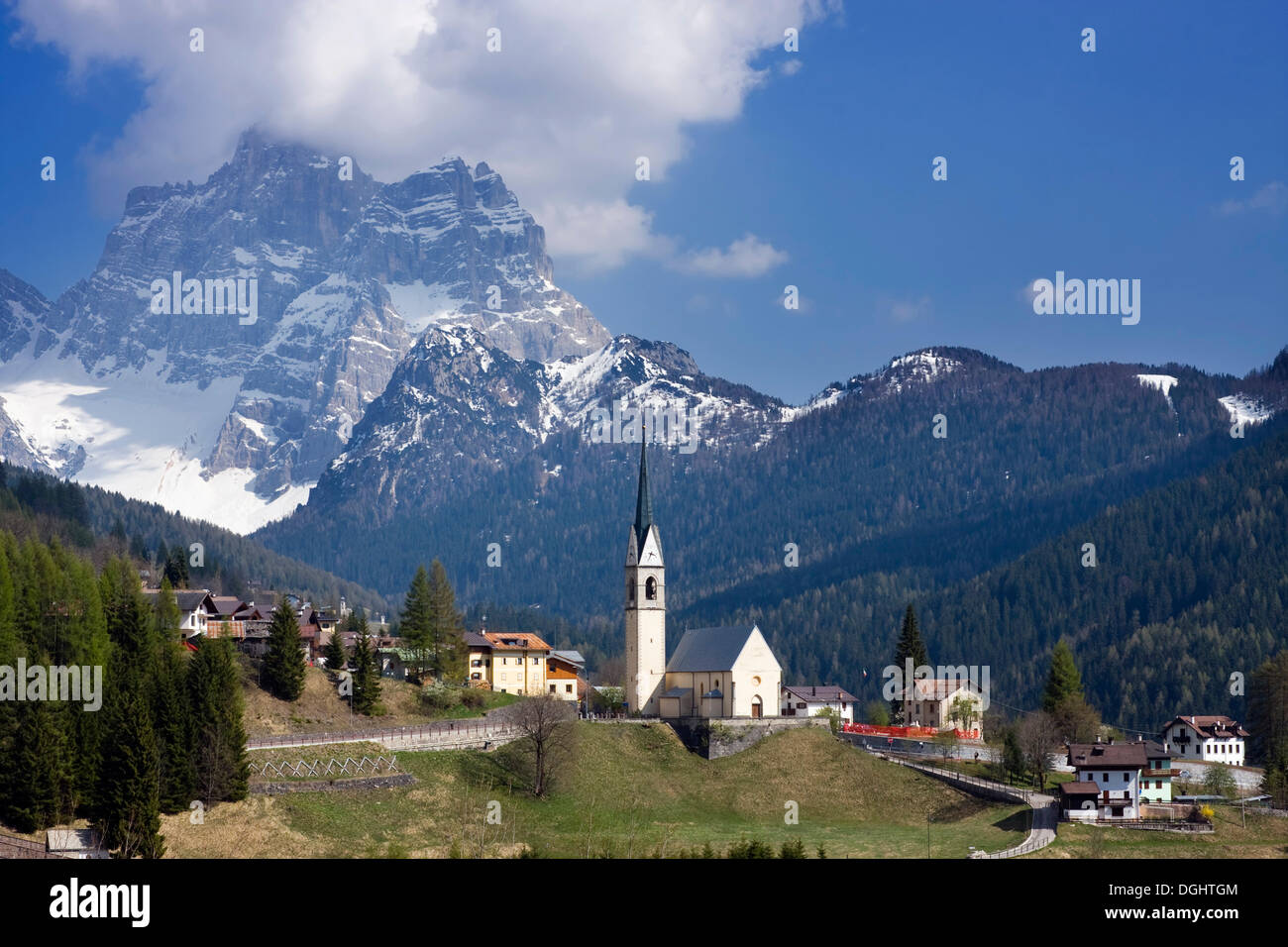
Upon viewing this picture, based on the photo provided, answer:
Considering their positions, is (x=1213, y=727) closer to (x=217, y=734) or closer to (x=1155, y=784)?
(x=1155, y=784)

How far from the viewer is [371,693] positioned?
112438 millimetres

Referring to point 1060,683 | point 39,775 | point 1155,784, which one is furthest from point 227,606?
point 1155,784

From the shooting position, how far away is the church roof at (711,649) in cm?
12438

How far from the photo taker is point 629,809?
100 meters

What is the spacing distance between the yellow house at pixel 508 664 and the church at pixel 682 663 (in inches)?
477

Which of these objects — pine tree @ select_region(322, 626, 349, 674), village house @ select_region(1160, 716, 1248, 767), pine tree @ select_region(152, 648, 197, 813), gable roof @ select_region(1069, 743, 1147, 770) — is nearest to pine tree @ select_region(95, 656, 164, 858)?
pine tree @ select_region(152, 648, 197, 813)

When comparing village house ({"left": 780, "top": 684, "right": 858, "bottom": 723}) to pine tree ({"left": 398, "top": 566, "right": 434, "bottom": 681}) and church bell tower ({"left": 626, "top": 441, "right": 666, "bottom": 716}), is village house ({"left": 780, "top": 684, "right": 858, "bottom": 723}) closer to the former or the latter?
church bell tower ({"left": 626, "top": 441, "right": 666, "bottom": 716})

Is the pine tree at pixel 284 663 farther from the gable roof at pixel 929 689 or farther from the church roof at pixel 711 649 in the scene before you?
the gable roof at pixel 929 689

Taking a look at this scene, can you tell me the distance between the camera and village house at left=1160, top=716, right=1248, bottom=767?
471 feet

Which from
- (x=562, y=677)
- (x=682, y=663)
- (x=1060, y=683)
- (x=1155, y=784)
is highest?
(x=682, y=663)

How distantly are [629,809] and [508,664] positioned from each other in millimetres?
40930
